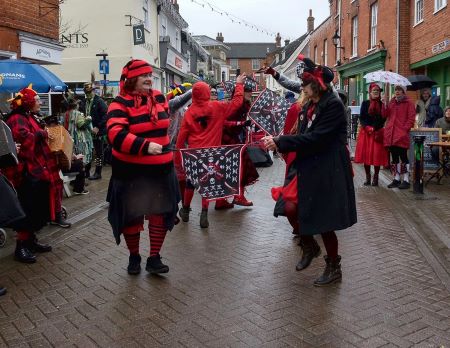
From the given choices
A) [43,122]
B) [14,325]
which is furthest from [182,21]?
[14,325]

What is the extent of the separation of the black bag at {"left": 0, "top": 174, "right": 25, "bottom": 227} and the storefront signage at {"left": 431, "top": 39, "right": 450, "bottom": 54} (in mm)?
13479

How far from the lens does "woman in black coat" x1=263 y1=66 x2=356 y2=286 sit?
14.5 ft

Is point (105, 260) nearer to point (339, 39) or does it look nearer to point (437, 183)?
point (437, 183)

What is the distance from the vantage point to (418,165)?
31.2 feet

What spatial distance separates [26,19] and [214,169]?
315 inches

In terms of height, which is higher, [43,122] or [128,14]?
[128,14]

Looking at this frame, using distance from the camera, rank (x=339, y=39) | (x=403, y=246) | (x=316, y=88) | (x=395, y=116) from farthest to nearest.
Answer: (x=339, y=39), (x=395, y=116), (x=403, y=246), (x=316, y=88)

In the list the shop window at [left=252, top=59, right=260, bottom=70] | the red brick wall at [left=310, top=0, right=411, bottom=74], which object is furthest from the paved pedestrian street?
the shop window at [left=252, top=59, right=260, bottom=70]

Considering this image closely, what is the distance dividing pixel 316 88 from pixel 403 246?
251 centimetres

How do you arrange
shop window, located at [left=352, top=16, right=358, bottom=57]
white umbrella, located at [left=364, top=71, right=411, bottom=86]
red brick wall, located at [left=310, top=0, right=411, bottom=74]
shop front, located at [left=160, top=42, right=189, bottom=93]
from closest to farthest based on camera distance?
white umbrella, located at [left=364, top=71, right=411, bottom=86], red brick wall, located at [left=310, top=0, right=411, bottom=74], shop window, located at [left=352, top=16, right=358, bottom=57], shop front, located at [left=160, top=42, right=189, bottom=93]

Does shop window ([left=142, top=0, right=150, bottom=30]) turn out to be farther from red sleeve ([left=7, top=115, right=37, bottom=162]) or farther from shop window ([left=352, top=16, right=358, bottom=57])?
red sleeve ([left=7, top=115, right=37, bottom=162])

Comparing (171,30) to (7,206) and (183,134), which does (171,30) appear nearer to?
(183,134)

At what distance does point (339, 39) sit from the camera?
29391 millimetres

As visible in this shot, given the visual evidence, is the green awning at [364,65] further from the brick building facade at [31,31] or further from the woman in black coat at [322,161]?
the woman in black coat at [322,161]
